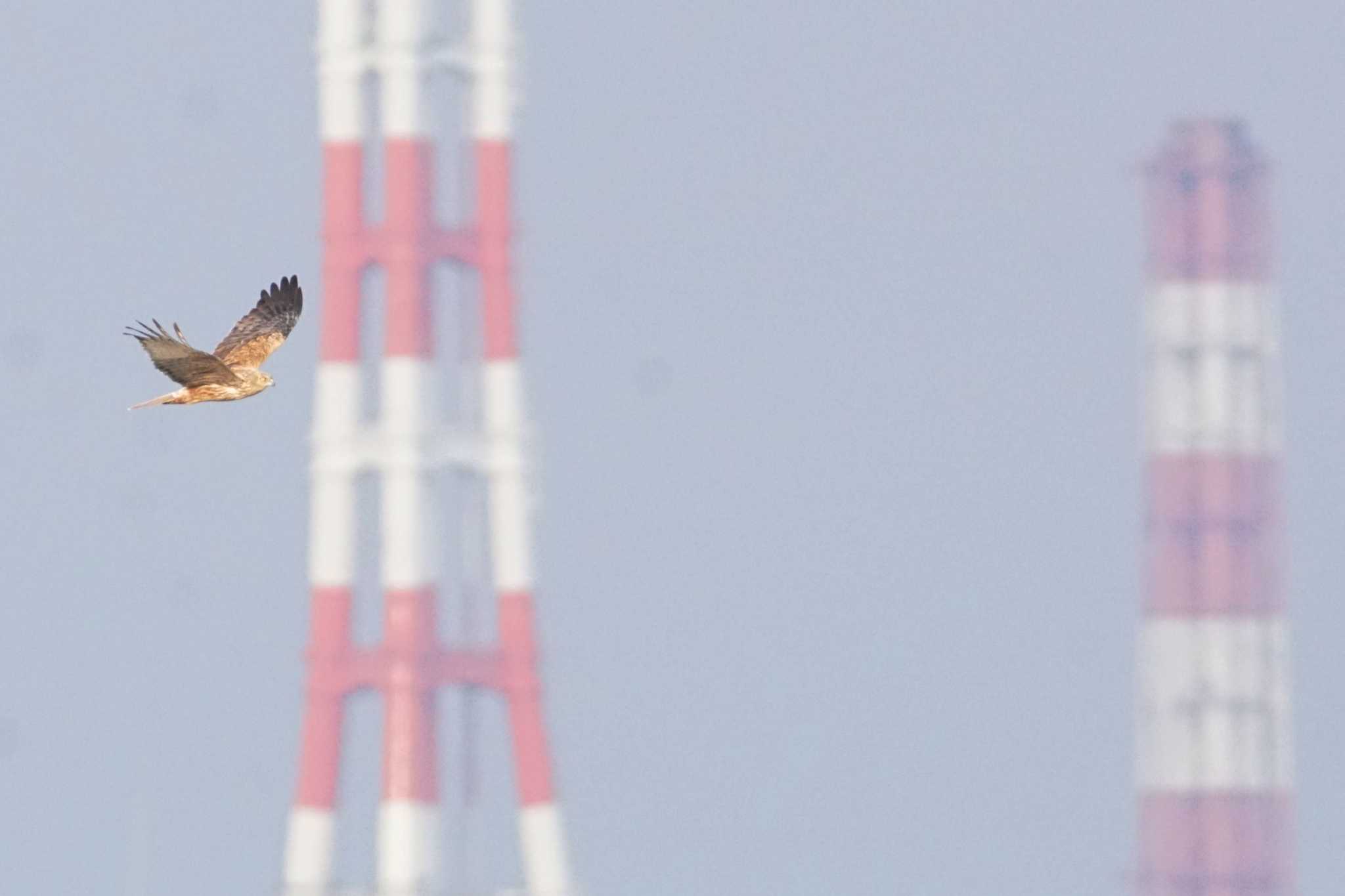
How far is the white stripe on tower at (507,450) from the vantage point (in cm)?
4800

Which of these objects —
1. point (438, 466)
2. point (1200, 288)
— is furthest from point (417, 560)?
point (1200, 288)

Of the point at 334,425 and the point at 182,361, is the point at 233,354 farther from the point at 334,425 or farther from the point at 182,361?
the point at 334,425

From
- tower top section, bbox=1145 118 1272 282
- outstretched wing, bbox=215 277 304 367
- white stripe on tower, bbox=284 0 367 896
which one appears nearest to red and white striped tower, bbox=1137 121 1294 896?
tower top section, bbox=1145 118 1272 282

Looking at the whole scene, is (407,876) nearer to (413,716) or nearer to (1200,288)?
(413,716)

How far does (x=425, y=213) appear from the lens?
48.2m

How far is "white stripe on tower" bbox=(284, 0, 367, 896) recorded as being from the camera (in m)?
47.8

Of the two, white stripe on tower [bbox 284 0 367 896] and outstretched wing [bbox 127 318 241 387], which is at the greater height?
white stripe on tower [bbox 284 0 367 896]

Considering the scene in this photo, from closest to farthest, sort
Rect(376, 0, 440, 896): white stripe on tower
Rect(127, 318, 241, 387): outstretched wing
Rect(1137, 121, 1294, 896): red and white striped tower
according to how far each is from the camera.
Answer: Rect(127, 318, 241, 387): outstretched wing < Rect(376, 0, 440, 896): white stripe on tower < Rect(1137, 121, 1294, 896): red and white striped tower

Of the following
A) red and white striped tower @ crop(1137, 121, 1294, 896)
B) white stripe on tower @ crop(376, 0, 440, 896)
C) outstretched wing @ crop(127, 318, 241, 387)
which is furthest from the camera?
red and white striped tower @ crop(1137, 121, 1294, 896)

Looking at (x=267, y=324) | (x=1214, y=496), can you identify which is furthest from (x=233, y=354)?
(x=1214, y=496)

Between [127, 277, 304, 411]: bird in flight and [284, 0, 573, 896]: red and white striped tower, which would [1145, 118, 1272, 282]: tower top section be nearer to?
[284, 0, 573, 896]: red and white striped tower

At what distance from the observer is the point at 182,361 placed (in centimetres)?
2273

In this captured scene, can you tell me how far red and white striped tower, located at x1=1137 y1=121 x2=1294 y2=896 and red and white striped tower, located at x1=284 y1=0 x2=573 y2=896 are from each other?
718cm

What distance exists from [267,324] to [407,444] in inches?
926
